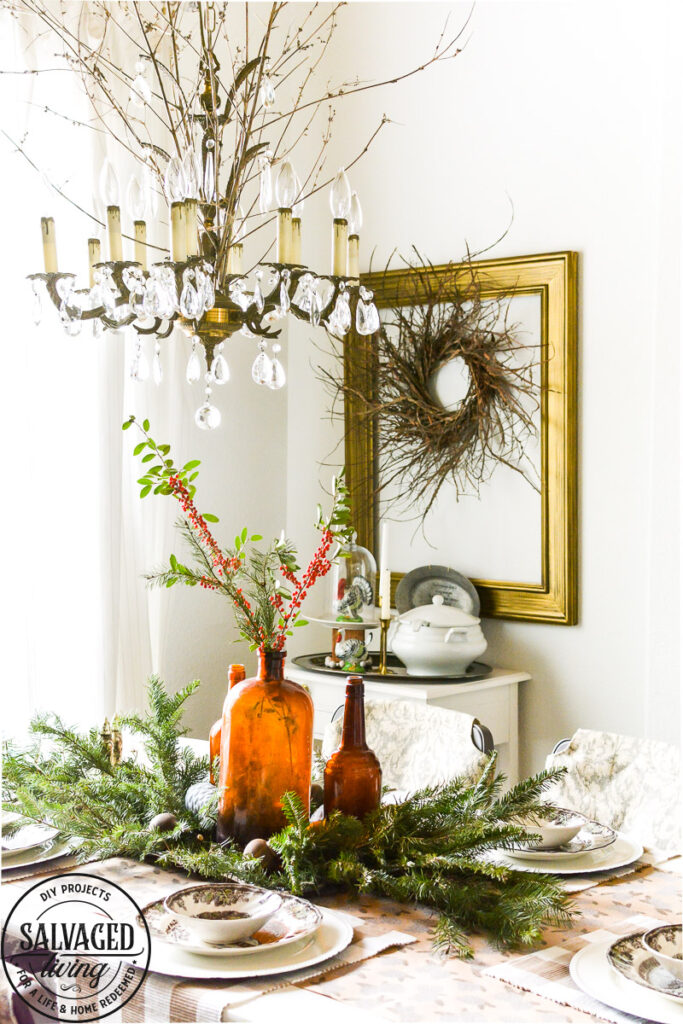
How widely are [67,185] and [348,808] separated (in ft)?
6.56

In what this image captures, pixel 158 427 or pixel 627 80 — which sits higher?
pixel 627 80

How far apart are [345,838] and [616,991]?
47 cm

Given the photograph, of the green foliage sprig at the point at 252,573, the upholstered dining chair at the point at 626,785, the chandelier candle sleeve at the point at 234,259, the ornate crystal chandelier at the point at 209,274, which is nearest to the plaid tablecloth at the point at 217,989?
the green foliage sprig at the point at 252,573

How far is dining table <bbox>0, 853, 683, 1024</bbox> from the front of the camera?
1.15 meters

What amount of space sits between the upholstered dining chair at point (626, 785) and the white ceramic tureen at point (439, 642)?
0.84 m

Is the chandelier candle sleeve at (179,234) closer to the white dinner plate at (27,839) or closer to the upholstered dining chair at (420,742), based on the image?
the white dinner plate at (27,839)

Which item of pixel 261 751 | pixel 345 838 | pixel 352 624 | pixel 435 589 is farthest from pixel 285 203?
pixel 435 589

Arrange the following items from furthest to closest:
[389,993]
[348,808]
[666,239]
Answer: [666,239] < [348,808] < [389,993]

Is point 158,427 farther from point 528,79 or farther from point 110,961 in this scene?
point 110,961

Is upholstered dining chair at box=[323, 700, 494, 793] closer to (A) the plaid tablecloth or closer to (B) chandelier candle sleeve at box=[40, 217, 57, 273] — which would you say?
(A) the plaid tablecloth

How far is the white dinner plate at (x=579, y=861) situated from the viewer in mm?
1625

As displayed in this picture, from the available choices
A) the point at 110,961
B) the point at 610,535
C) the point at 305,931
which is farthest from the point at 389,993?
the point at 610,535

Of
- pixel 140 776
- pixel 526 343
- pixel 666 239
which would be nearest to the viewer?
pixel 140 776

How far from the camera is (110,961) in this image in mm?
1277
